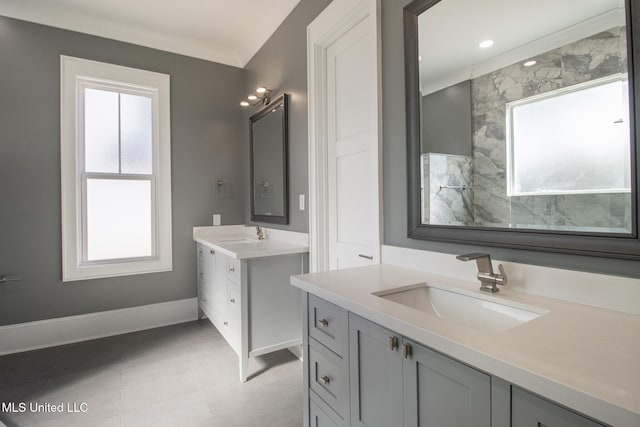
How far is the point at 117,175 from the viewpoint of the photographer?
3023 mm

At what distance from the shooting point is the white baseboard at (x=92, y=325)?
8.52 ft

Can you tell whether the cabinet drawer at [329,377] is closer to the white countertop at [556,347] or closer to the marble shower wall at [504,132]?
the white countertop at [556,347]

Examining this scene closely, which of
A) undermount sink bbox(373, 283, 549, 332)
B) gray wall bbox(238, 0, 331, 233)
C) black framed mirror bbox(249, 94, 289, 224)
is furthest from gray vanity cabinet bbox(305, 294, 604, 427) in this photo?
black framed mirror bbox(249, 94, 289, 224)

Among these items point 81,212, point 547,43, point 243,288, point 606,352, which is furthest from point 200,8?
point 606,352

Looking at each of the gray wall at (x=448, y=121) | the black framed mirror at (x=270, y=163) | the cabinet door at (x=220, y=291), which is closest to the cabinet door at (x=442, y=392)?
the gray wall at (x=448, y=121)

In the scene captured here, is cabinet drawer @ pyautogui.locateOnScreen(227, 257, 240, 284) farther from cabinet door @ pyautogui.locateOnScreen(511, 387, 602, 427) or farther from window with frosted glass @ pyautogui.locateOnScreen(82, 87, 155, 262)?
cabinet door @ pyautogui.locateOnScreen(511, 387, 602, 427)

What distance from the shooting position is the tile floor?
1.77 m

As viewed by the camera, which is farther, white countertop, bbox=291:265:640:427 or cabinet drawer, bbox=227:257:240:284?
cabinet drawer, bbox=227:257:240:284

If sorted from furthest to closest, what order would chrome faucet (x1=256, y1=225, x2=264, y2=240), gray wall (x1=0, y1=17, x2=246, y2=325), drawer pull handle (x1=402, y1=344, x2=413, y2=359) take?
chrome faucet (x1=256, y1=225, x2=264, y2=240) < gray wall (x1=0, y1=17, x2=246, y2=325) < drawer pull handle (x1=402, y1=344, x2=413, y2=359)

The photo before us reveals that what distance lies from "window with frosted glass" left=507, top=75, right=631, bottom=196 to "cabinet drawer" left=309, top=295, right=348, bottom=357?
0.76m

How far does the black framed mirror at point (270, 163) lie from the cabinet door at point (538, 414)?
7.12 feet

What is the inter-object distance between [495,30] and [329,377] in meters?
1.43

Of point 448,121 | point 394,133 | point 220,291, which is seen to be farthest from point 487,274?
point 220,291

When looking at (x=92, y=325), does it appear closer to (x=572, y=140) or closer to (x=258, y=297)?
(x=258, y=297)
